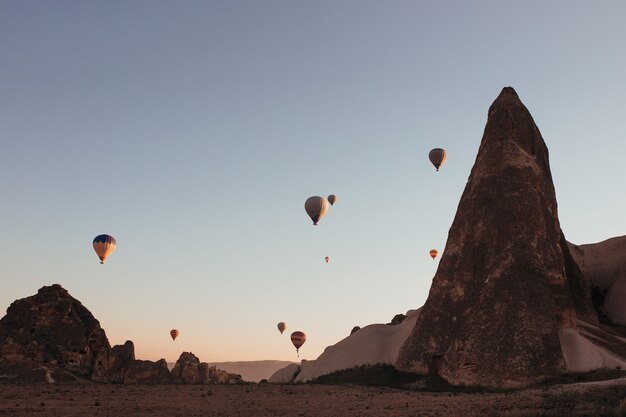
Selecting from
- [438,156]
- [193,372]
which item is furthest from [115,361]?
[438,156]

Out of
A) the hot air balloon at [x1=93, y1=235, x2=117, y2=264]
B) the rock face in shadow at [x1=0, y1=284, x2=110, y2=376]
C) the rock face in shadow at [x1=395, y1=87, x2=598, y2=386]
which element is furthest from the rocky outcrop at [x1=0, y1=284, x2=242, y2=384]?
the rock face in shadow at [x1=395, y1=87, x2=598, y2=386]

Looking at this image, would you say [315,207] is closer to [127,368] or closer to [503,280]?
[503,280]

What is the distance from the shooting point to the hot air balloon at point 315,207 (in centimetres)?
6506

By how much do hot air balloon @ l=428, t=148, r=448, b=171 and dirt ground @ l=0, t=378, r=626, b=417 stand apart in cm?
3496

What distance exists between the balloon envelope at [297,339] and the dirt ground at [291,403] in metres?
40.1

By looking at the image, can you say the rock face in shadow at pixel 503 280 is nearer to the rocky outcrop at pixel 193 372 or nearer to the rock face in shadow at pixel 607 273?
the rock face in shadow at pixel 607 273

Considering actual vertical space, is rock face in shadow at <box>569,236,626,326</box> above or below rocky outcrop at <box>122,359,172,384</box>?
above

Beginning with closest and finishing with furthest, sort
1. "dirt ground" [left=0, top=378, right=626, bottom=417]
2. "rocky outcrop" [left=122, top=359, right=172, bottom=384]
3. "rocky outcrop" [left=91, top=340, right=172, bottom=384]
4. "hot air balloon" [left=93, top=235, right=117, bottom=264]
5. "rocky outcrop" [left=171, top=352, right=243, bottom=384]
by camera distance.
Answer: "dirt ground" [left=0, top=378, right=626, bottom=417] < "hot air balloon" [left=93, top=235, right=117, bottom=264] < "rocky outcrop" [left=91, top=340, right=172, bottom=384] < "rocky outcrop" [left=122, top=359, right=172, bottom=384] < "rocky outcrop" [left=171, top=352, right=243, bottom=384]

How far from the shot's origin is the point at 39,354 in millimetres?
66125

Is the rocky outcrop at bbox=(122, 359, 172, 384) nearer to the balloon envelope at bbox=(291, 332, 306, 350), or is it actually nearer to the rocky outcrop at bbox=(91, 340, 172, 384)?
the rocky outcrop at bbox=(91, 340, 172, 384)

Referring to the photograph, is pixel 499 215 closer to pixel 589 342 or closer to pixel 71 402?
pixel 589 342

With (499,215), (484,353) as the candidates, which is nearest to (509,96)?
(499,215)

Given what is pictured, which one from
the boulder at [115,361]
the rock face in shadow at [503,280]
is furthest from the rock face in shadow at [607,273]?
the boulder at [115,361]

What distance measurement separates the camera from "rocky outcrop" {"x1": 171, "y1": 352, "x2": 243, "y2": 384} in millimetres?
73812
